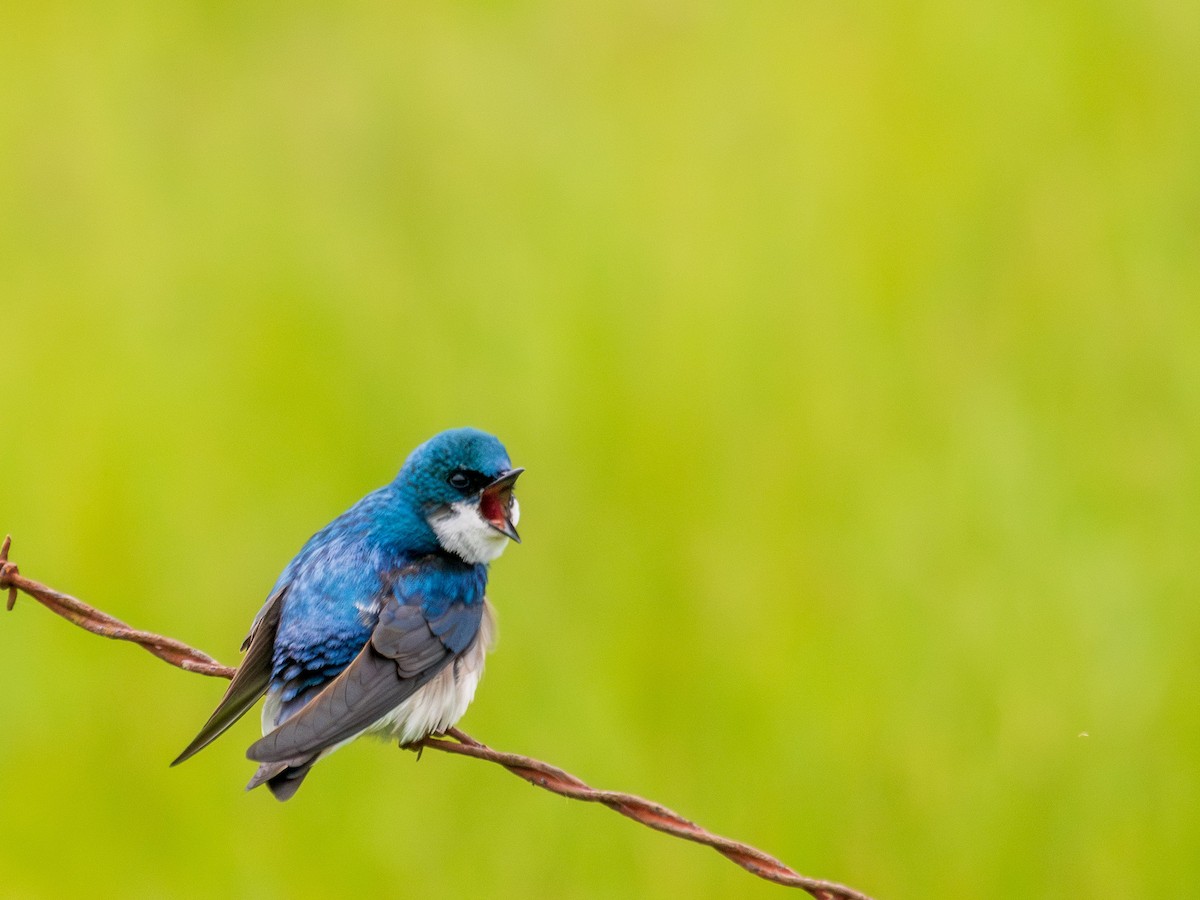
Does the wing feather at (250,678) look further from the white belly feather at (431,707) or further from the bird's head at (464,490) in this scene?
the bird's head at (464,490)

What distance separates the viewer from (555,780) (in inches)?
109

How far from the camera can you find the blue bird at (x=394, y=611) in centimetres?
323

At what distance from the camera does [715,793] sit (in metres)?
4.74

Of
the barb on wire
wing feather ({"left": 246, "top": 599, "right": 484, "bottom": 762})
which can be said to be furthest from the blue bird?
the barb on wire

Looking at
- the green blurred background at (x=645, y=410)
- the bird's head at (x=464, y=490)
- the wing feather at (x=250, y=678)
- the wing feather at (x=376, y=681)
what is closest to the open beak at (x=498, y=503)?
the bird's head at (x=464, y=490)

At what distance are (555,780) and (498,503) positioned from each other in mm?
960

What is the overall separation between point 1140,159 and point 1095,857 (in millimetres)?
3106

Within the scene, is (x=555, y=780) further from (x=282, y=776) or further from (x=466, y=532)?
(x=466, y=532)

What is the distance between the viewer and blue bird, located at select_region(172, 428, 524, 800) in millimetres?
3230

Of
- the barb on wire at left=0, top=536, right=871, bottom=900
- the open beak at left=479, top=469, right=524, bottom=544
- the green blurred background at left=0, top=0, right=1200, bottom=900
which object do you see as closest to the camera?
the barb on wire at left=0, top=536, right=871, bottom=900

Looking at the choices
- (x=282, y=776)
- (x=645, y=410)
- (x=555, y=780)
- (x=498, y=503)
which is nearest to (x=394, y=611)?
(x=498, y=503)

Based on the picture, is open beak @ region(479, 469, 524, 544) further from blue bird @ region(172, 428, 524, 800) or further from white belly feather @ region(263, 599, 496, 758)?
white belly feather @ region(263, 599, 496, 758)

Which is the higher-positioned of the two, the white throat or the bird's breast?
the white throat

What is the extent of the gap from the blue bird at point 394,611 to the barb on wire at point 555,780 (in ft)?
0.73
